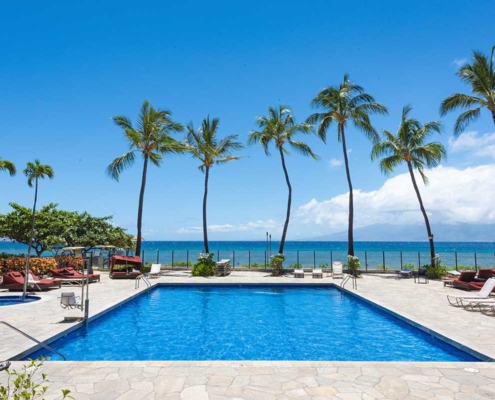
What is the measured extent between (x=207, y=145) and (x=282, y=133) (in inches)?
193

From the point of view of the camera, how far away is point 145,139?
22047mm

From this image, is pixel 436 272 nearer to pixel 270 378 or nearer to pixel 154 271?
pixel 154 271

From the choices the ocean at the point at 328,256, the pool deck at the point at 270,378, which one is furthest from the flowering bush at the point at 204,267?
the pool deck at the point at 270,378

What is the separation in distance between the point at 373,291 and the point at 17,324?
12.1 meters

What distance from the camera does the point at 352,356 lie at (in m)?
7.25

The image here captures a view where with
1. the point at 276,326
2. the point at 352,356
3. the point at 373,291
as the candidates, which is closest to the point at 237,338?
the point at 276,326

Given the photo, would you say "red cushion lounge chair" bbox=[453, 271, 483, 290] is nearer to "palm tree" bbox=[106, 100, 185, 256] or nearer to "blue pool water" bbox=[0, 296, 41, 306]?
"blue pool water" bbox=[0, 296, 41, 306]

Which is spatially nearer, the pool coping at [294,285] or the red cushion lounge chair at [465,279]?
the pool coping at [294,285]

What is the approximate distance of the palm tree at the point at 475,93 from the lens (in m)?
16.2

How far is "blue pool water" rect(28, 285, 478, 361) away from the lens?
7.30m

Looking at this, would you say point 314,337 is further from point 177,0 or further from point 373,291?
point 177,0

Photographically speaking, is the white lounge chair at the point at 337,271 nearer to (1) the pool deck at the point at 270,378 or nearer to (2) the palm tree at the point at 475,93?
(2) the palm tree at the point at 475,93

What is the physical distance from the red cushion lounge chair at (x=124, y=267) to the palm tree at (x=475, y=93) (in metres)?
17.9

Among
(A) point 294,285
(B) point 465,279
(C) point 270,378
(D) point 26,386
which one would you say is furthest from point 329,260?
(D) point 26,386
